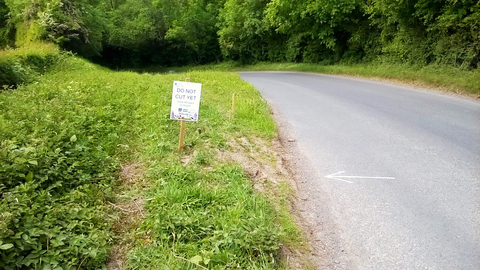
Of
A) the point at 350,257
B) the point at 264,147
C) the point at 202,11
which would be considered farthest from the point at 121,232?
the point at 202,11

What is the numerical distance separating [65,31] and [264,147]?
17981mm

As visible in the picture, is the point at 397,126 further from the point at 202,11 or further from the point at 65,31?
the point at 202,11

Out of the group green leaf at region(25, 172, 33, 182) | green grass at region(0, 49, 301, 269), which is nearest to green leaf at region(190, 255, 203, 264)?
green grass at region(0, 49, 301, 269)

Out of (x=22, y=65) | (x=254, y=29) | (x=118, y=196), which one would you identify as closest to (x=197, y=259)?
(x=118, y=196)

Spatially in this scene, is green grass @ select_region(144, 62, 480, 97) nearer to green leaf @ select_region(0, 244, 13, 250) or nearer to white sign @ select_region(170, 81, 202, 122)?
white sign @ select_region(170, 81, 202, 122)

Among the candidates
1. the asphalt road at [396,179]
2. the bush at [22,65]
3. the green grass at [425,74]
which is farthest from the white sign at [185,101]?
the green grass at [425,74]

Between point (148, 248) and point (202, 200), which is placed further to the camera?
point (202, 200)

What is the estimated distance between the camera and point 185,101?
571 centimetres

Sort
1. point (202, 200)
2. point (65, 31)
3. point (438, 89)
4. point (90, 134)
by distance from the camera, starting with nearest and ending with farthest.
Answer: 1. point (202, 200)
2. point (90, 134)
3. point (438, 89)
4. point (65, 31)

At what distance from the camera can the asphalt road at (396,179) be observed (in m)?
4.09

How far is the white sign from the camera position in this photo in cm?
566

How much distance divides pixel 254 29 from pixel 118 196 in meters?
31.0

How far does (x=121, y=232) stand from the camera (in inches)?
157

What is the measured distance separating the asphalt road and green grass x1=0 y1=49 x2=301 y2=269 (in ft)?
Result: 2.83
